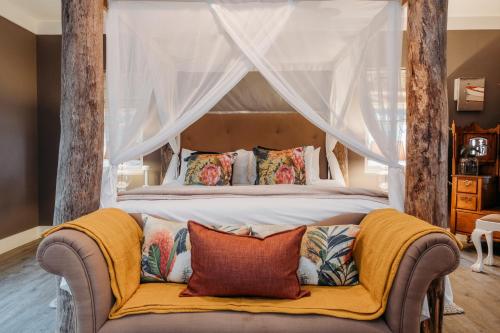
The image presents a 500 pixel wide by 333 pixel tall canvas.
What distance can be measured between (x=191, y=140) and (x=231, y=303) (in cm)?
300

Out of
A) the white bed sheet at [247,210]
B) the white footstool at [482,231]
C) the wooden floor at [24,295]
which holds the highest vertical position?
the white bed sheet at [247,210]

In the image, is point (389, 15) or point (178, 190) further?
point (178, 190)

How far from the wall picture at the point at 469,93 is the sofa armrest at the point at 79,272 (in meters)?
4.52

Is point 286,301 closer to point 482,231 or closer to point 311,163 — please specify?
point 311,163

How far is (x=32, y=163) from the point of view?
481 cm

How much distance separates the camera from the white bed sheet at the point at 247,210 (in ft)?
8.21

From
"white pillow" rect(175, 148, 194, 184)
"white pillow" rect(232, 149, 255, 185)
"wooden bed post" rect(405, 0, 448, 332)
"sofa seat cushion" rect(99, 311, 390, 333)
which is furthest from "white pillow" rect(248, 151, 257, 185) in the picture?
"sofa seat cushion" rect(99, 311, 390, 333)

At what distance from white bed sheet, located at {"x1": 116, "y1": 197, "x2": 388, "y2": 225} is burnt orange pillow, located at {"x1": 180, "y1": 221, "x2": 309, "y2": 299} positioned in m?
0.67

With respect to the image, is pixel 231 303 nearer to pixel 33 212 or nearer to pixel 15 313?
pixel 15 313

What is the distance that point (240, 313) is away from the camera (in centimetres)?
165

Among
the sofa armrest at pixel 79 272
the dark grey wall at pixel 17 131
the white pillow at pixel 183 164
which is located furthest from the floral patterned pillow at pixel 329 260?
the dark grey wall at pixel 17 131

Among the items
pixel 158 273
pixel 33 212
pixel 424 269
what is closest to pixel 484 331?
pixel 424 269

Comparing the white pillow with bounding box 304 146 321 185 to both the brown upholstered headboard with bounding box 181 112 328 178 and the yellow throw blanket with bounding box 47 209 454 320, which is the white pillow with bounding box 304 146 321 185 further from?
the yellow throw blanket with bounding box 47 209 454 320

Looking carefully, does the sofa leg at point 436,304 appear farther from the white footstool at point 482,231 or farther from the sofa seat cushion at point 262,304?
the white footstool at point 482,231
